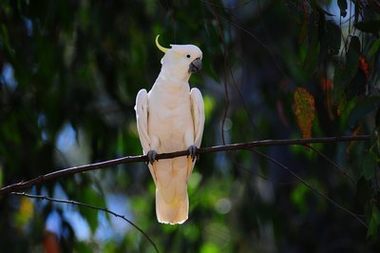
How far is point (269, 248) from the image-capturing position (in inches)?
275

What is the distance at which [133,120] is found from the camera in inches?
210

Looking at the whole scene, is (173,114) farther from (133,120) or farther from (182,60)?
(133,120)

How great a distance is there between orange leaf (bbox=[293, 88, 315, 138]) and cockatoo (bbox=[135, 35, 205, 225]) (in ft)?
1.61

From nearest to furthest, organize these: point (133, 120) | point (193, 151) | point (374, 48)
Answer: point (374, 48), point (193, 151), point (133, 120)

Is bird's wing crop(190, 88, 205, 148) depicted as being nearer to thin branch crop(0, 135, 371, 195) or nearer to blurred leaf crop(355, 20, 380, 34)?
thin branch crop(0, 135, 371, 195)

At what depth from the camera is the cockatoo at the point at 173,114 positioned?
319cm

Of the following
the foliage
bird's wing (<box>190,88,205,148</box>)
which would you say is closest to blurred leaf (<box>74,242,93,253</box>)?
the foliage

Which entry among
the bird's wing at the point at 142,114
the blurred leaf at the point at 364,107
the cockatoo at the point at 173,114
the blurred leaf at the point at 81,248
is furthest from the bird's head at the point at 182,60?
the blurred leaf at the point at 81,248

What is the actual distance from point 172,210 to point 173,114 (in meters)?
0.38

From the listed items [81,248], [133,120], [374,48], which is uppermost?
[133,120]

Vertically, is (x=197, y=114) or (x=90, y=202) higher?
(x=197, y=114)

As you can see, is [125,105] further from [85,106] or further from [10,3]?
[10,3]

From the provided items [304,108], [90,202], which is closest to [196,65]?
[304,108]

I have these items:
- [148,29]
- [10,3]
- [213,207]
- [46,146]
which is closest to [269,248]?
[213,207]
